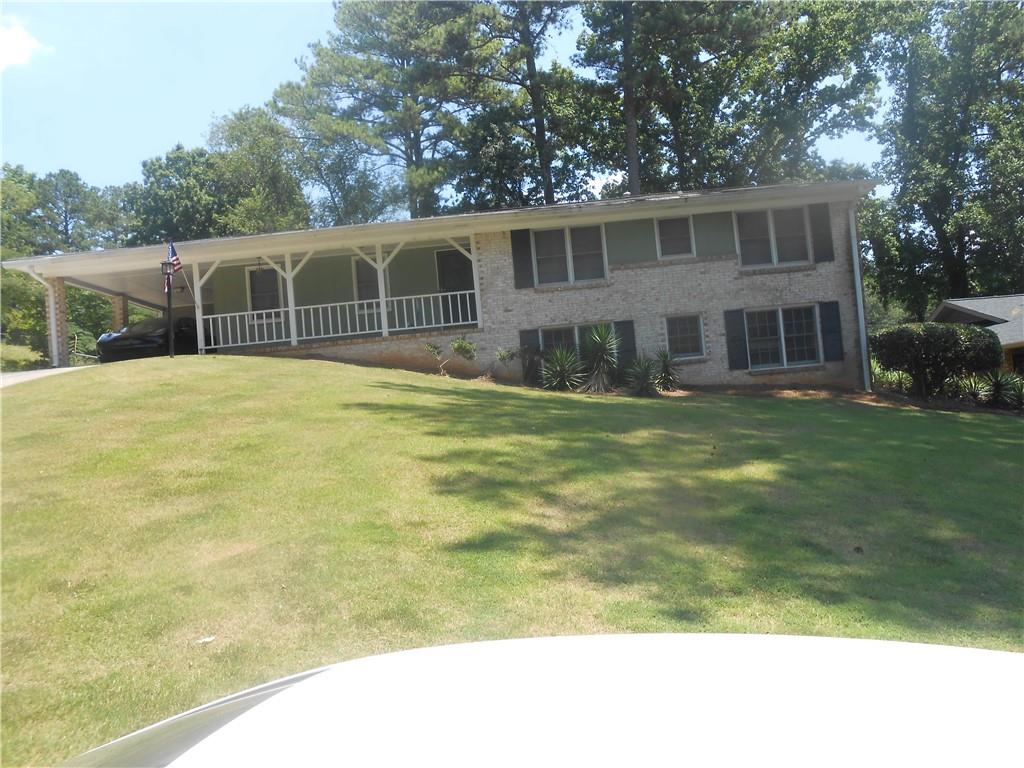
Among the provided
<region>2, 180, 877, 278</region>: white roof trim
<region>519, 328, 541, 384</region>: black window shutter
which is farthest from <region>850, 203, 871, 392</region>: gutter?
<region>519, 328, 541, 384</region>: black window shutter

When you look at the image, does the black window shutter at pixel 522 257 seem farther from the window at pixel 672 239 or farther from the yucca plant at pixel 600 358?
the window at pixel 672 239

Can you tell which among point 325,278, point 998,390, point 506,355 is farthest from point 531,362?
point 998,390

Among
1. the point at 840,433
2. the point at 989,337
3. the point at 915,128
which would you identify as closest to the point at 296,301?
the point at 840,433

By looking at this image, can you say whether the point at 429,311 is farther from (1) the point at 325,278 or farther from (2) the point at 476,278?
(1) the point at 325,278

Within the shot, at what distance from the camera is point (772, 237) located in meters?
19.0

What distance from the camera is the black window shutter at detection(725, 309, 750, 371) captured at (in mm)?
18609

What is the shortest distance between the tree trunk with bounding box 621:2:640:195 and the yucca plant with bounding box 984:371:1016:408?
16.7 metres

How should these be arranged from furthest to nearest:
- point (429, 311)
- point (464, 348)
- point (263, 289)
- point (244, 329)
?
1. point (263, 289)
2. point (244, 329)
3. point (429, 311)
4. point (464, 348)

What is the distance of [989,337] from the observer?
17.1m

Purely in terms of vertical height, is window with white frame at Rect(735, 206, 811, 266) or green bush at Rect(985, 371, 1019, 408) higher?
window with white frame at Rect(735, 206, 811, 266)

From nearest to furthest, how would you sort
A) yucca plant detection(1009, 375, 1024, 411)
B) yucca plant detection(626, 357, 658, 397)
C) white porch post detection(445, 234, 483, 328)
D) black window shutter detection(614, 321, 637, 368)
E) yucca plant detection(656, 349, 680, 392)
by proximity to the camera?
yucca plant detection(626, 357, 658, 397)
yucca plant detection(1009, 375, 1024, 411)
yucca plant detection(656, 349, 680, 392)
black window shutter detection(614, 321, 637, 368)
white porch post detection(445, 234, 483, 328)

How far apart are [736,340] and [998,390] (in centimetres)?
593

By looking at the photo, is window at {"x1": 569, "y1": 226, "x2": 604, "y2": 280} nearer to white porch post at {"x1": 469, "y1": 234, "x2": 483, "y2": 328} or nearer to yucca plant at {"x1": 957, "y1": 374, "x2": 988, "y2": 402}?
white porch post at {"x1": 469, "y1": 234, "x2": 483, "y2": 328}

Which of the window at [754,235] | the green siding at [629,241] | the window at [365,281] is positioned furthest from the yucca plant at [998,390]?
the window at [365,281]
